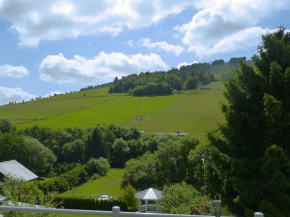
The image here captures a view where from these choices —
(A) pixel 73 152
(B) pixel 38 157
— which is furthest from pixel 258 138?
(A) pixel 73 152

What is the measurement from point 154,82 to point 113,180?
54.4 meters

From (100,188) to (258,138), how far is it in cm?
3939

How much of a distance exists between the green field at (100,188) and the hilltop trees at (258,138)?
1255 inches

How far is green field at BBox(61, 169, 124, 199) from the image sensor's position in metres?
44.5

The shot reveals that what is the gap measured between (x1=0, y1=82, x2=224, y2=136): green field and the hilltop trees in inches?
2086

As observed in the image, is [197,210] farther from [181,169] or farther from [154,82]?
[154,82]

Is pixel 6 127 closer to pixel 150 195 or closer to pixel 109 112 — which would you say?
pixel 109 112

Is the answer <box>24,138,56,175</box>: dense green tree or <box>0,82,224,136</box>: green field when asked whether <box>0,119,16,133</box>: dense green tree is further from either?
<box>24,138,56,175</box>: dense green tree

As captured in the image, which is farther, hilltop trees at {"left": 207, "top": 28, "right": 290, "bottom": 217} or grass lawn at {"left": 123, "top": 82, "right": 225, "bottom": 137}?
grass lawn at {"left": 123, "top": 82, "right": 225, "bottom": 137}

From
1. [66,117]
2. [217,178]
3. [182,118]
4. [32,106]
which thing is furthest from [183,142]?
[32,106]

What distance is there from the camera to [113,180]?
175 ft

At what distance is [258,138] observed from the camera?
12.6 m

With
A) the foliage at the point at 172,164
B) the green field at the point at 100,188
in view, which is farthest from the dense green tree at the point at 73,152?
the foliage at the point at 172,164

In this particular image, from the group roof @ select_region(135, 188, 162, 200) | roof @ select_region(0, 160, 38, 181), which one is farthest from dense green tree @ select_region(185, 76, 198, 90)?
roof @ select_region(135, 188, 162, 200)
